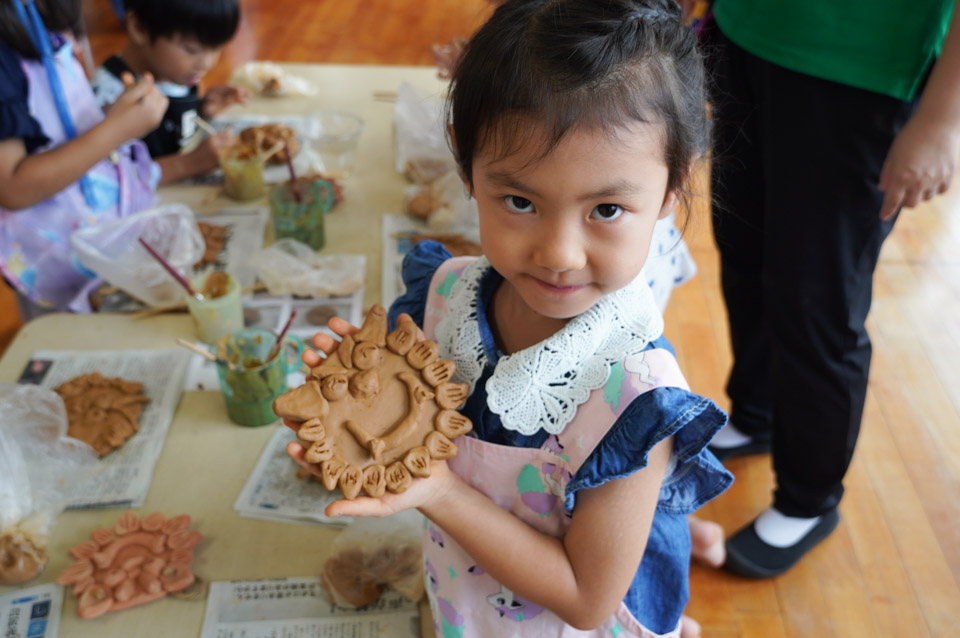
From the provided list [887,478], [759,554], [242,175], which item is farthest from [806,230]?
[242,175]

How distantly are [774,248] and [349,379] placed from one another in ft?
2.84

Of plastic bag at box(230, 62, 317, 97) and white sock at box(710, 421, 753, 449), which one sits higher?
plastic bag at box(230, 62, 317, 97)

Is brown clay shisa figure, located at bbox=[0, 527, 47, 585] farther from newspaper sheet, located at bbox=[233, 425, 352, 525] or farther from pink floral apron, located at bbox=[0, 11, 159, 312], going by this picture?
pink floral apron, located at bbox=[0, 11, 159, 312]

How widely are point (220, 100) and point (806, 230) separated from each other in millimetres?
1726

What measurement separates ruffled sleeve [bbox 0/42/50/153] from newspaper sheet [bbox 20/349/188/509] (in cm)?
48

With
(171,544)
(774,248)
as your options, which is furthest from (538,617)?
(774,248)

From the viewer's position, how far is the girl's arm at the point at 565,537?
0.80 m

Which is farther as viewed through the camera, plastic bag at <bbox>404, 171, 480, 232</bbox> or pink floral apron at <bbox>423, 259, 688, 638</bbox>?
plastic bag at <bbox>404, 171, 480, 232</bbox>

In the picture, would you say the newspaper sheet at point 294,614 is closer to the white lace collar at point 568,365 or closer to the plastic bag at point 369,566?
the plastic bag at point 369,566

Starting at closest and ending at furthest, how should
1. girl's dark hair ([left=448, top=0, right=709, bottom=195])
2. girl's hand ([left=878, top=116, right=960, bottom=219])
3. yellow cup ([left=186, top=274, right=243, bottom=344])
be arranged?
girl's dark hair ([left=448, top=0, right=709, bottom=195]) < girl's hand ([left=878, top=116, right=960, bottom=219]) < yellow cup ([left=186, top=274, right=243, bottom=344])

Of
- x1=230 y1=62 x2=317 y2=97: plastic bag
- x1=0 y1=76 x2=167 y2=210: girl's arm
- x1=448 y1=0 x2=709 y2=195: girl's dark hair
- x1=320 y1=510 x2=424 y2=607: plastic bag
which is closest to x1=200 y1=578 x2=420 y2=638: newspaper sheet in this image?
x1=320 y1=510 x2=424 y2=607: plastic bag

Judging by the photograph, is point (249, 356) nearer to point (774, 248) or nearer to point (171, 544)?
point (171, 544)

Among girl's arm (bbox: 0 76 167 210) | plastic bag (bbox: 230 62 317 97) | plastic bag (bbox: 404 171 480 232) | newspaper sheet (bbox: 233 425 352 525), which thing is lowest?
plastic bag (bbox: 230 62 317 97)

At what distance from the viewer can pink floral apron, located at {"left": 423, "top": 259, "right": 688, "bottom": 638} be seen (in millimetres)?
804
